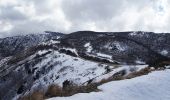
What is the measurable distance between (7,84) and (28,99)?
188m

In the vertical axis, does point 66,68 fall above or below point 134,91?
below

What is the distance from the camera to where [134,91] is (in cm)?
1587

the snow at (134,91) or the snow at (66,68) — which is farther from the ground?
the snow at (134,91)

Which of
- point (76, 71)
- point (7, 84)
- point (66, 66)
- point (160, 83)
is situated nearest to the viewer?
point (160, 83)

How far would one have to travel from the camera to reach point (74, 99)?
1347 cm

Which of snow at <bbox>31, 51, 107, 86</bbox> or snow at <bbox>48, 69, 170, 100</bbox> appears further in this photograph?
snow at <bbox>31, 51, 107, 86</bbox>

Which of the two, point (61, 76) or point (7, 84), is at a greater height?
point (61, 76)

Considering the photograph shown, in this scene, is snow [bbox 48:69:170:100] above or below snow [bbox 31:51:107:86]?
Answer: above

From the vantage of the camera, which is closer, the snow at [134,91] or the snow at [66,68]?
the snow at [134,91]

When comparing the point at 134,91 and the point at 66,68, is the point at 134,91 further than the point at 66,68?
No

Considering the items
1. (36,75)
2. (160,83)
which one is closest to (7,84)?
(36,75)

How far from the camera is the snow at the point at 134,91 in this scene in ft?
46.9

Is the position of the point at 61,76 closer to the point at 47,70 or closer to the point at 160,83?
the point at 47,70

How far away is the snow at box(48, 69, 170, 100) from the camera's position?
14.3 metres
